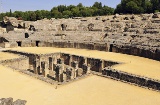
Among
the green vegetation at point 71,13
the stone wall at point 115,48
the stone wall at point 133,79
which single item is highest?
the green vegetation at point 71,13

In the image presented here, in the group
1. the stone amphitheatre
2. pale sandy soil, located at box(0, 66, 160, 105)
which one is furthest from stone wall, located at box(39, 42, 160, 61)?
pale sandy soil, located at box(0, 66, 160, 105)

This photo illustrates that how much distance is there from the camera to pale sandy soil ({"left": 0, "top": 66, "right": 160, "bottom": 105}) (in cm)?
952

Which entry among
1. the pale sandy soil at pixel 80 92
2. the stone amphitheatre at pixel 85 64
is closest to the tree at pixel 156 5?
the stone amphitheatre at pixel 85 64

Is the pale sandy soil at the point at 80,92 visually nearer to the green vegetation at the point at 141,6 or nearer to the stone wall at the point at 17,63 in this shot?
the stone wall at the point at 17,63

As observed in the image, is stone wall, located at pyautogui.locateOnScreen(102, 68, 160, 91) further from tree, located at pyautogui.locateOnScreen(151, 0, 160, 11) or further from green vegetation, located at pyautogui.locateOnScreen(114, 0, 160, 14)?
tree, located at pyautogui.locateOnScreen(151, 0, 160, 11)

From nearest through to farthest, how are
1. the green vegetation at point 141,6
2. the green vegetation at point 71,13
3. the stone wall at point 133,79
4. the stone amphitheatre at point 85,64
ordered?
the stone amphitheatre at point 85,64
the stone wall at point 133,79
the green vegetation at point 141,6
the green vegetation at point 71,13

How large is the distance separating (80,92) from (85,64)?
17.0ft

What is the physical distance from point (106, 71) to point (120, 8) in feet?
105

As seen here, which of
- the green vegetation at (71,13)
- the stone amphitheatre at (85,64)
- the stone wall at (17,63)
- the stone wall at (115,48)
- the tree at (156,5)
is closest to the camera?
the stone amphitheatre at (85,64)

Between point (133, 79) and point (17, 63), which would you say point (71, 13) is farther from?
point (133, 79)

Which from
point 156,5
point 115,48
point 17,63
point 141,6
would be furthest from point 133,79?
point 141,6

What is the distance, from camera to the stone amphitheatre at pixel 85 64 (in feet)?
33.6

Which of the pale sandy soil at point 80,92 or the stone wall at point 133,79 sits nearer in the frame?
the pale sandy soil at point 80,92

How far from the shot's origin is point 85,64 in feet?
51.2
